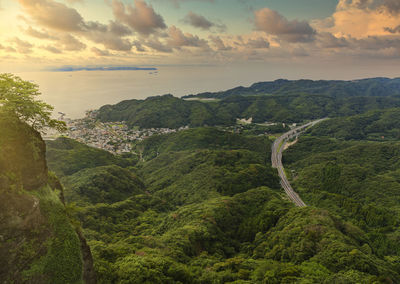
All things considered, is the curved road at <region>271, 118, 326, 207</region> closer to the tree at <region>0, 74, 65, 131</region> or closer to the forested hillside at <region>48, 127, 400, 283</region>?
the forested hillside at <region>48, 127, 400, 283</region>

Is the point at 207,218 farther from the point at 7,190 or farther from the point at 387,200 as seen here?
the point at 387,200

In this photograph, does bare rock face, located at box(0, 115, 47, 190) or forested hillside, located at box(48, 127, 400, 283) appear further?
forested hillside, located at box(48, 127, 400, 283)

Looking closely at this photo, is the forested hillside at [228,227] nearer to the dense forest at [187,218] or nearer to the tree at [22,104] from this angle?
the dense forest at [187,218]

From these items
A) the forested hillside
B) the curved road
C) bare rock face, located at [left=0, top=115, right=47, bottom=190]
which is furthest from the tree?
the curved road

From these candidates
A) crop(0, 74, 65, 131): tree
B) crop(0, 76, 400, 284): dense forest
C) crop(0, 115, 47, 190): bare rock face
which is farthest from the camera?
crop(0, 74, 65, 131): tree

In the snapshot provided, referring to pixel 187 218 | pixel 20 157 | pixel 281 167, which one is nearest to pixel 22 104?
pixel 20 157

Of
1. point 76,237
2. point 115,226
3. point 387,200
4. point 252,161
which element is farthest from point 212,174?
point 76,237

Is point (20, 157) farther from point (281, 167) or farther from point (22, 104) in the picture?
point (281, 167)
